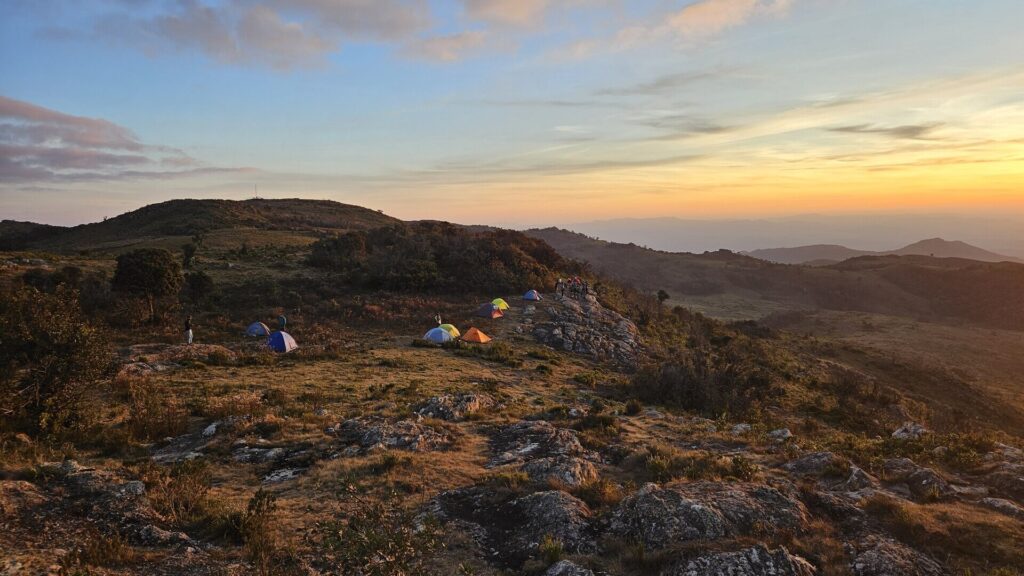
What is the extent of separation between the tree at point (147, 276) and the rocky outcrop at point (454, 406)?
58.6 feet

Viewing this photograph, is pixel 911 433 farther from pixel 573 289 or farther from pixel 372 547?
pixel 573 289

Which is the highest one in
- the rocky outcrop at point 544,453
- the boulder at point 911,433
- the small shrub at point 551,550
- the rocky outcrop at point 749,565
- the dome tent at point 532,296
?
the dome tent at point 532,296

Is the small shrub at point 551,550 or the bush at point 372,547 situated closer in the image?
the bush at point 372,547

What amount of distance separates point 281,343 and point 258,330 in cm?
313

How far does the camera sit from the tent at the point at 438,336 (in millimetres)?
25578

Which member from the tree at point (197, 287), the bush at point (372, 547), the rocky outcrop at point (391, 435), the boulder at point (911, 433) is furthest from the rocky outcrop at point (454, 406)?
the tree at point (197, 287)

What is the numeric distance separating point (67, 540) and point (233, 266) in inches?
1479

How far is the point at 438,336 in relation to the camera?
84.3 ft

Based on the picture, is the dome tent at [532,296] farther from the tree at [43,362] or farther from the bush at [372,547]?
the bush at [372,547]

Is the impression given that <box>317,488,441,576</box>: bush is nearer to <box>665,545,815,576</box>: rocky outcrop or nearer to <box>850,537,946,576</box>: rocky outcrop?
<box>665,545,815,576</box>: rocky outcrop

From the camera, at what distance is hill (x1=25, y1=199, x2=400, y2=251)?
62.0 m

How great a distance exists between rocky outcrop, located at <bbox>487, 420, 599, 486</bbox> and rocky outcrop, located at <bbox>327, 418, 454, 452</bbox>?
5.28 ft

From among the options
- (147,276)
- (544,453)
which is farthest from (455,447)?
(147,276)

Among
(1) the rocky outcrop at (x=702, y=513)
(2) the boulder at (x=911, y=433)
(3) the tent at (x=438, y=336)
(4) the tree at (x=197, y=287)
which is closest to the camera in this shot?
(1) the rocky outcrop at (x=702, y=513)
